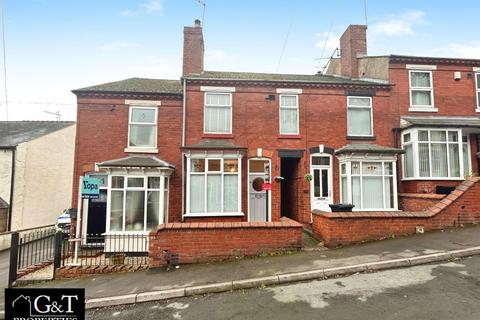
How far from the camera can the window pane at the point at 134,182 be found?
11.0 meters

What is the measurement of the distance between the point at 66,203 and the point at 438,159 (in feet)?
70.6

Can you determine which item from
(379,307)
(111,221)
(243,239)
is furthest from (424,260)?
(111,221)

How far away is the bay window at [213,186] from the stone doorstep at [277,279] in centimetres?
558

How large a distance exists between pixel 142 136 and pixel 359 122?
10.3 meters

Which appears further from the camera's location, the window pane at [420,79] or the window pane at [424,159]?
the window pane at [420,79]

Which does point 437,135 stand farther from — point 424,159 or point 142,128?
point 142,128

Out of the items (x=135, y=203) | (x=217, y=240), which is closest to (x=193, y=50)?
(x=135, y=203)

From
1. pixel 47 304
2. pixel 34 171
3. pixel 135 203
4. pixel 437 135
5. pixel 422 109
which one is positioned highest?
pixel 422 109

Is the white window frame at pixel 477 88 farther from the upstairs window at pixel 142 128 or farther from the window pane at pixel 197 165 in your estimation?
the upstairs window at pixel 142 128

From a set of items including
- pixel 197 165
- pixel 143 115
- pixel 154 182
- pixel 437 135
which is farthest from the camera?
pixel 143 115

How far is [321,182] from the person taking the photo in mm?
12617

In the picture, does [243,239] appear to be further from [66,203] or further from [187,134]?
[66,203]

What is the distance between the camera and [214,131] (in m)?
12.7

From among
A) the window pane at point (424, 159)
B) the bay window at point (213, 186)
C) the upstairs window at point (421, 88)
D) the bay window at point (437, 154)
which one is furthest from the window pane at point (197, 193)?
the upstairs window at point (421, 88)
